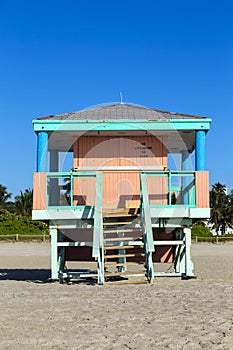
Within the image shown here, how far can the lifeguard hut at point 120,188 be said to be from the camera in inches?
468

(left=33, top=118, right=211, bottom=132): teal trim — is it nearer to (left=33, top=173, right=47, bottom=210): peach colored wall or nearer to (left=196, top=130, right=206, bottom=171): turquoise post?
(left=196, top=130, right=206, bottom=171): turquoise post

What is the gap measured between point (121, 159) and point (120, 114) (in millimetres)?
1130

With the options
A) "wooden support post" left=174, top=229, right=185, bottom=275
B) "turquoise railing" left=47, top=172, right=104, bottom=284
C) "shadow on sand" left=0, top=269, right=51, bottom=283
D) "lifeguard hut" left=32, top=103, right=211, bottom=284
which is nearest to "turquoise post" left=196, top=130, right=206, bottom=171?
"lifeguard hut" left=32, top=103, right=211, bottom=284

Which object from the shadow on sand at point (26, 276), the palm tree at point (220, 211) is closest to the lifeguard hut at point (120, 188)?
the shadow on sand at point (26, 276)

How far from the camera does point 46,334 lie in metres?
5.78

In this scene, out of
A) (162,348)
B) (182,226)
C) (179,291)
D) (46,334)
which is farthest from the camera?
(182,226)

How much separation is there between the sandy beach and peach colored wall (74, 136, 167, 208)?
3.54 metres

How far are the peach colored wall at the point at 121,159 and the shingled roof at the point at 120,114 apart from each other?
0.62 metres

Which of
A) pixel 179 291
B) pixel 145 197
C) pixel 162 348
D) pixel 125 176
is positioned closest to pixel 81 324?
pixel 162 348

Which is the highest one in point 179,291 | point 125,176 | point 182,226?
A: point 125,176

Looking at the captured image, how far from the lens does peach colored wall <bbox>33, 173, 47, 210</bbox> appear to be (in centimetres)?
1188

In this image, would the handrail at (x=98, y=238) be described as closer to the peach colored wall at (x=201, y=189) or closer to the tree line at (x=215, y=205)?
the peach colored wall at (x=201, y=189)

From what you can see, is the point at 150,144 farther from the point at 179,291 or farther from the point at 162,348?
the point at 162,348

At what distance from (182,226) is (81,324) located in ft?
21.0
